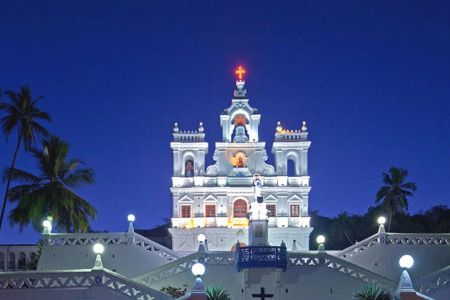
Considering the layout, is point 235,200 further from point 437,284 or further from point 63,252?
point 437,284

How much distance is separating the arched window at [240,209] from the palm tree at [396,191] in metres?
11.6

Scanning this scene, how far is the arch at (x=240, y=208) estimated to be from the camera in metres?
43.7

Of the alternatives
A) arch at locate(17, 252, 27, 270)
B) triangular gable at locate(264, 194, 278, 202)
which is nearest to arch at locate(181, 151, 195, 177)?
triangular gable at locate(264, 194, 278, 202)

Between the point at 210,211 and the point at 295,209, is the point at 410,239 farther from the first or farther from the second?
the point at 210,211

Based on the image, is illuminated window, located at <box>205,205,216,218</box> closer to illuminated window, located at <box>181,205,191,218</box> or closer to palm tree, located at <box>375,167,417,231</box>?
illuminated window, located at <box>181,205,191,218</box>

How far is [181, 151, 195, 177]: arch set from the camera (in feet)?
145

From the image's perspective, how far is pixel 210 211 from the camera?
4381 centimetres

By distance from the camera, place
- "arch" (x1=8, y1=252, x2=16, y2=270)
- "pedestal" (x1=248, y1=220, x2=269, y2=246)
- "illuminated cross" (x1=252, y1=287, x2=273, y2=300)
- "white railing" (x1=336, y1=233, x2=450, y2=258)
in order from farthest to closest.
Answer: "arch" (x1=8, y1=252, x2=16, y2=270) < "white railing" (x1=336, y1=233, x2=450, y2=258) < "pedestal" (x1=248, y1=220, x2=269, y2=246) < "illuminated cross" (x1=252, y1=287, x2=273, y2=300)

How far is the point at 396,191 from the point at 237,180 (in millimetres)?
13064

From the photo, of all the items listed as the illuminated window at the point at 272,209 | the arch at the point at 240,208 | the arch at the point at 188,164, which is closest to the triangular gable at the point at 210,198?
the arch at the point at 240,208

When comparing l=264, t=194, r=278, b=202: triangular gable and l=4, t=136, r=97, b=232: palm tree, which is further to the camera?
l=264, t=194, r=278, b=202: triangular gable

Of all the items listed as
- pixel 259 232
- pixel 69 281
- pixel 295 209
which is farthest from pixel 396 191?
pixel 69 281

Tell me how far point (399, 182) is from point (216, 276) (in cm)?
2519

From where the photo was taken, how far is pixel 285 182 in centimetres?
4391
